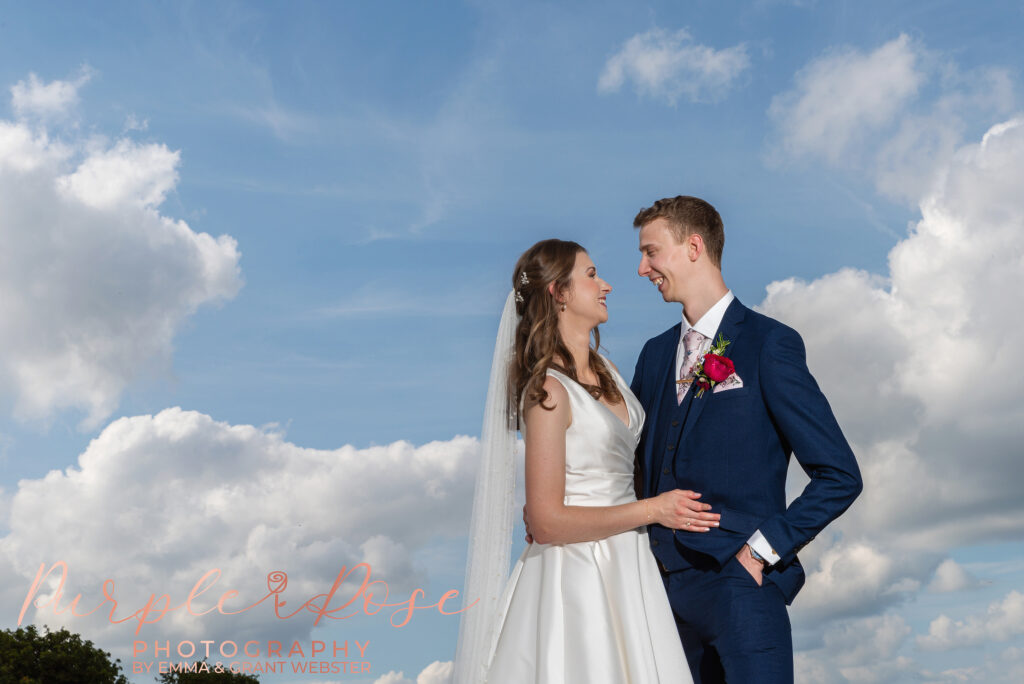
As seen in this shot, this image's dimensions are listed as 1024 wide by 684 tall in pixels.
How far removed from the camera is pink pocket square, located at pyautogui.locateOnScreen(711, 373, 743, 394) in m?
6.29

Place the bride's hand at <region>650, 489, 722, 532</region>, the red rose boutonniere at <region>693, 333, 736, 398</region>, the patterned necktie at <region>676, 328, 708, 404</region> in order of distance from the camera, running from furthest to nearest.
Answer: the patterned necktie at <region>676, 328, 708, 404</region> → the red rose boutonniere at <region>693, 333, 736, 398</region> → the bride's hand at <region>650, 489, 722, 532</region>

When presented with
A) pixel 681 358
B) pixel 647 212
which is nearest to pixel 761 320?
pixel 681 358

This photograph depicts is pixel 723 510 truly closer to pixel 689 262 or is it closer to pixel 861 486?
pixel 861 486

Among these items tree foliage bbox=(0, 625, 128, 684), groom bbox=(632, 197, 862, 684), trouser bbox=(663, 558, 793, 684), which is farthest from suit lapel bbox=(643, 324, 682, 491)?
tree foliage bbox=(0, 625, 128, 684)

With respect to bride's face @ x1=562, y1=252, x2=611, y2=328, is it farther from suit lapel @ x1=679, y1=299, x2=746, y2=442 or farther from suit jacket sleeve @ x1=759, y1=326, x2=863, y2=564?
suit jacket sleeve @ x1=759, y1=326, x2=863, y2=564

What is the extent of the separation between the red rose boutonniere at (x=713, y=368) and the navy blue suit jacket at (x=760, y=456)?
56mm

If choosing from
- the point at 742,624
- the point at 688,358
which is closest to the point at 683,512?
the point at 742,624

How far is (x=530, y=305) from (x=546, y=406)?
1029mm

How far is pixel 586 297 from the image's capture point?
738cm

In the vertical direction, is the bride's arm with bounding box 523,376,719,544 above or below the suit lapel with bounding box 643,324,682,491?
below

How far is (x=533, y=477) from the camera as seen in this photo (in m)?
6.66

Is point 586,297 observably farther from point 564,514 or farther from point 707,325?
point 564,514

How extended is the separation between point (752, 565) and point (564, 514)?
4.24 feet

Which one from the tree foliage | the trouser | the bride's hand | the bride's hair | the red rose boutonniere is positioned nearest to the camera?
the trouser
